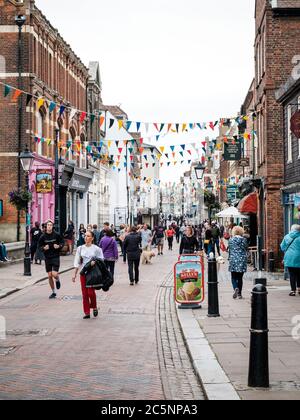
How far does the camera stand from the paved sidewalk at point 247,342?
7.30 metres

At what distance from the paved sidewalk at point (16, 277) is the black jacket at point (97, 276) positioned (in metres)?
4.44

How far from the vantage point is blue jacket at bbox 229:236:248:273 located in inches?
610

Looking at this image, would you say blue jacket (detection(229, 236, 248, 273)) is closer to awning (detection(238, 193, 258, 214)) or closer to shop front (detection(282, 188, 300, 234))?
shop front (detection(282, 188, 300, 234))

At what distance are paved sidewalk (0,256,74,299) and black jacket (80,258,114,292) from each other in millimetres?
4440

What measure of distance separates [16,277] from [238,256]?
9.04 meters

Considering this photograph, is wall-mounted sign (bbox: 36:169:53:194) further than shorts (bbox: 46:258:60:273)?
Yes

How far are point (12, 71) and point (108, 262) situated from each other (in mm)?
19925

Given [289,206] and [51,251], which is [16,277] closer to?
[51,251]

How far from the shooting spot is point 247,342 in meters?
10.0

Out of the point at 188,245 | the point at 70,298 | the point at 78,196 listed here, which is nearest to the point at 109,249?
the point at 70,298

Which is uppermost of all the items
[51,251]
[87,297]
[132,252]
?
[51,251]

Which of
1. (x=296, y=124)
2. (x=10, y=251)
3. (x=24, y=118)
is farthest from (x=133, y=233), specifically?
(x=24, y=118)

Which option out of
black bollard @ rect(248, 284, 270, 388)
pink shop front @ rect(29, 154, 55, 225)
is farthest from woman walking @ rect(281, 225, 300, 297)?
pink shop front @ rect(29, 154, 55, 225)

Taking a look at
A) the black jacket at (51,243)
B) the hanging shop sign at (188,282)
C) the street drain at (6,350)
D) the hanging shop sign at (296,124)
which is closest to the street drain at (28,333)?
the street drain at (6,350)
